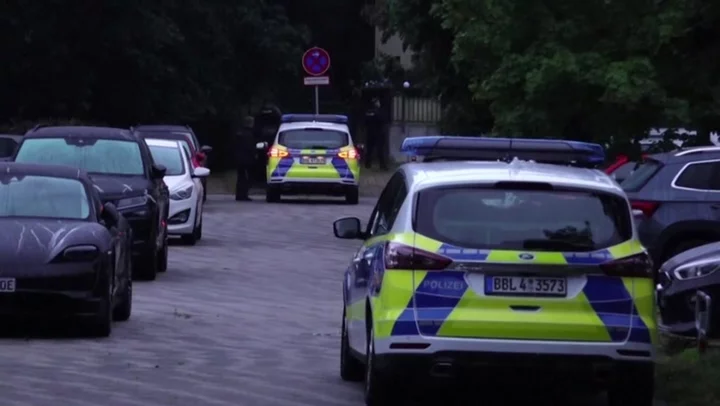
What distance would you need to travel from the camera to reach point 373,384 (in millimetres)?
11234

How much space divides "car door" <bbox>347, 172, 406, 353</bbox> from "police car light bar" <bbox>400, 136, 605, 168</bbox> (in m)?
1.45

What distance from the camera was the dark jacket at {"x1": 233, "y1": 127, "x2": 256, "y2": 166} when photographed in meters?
40.8

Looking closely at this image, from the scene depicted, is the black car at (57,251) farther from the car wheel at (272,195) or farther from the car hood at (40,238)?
the car wheel at (272,195)

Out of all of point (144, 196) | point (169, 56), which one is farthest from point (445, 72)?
point (144, 196)

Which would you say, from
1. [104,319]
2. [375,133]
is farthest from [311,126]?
[104,319]

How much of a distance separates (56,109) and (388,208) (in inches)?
1420

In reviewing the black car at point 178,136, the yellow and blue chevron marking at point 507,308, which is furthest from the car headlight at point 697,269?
the black car at point 178,136

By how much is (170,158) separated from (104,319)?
13655mm

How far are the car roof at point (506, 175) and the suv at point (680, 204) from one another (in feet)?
29.0

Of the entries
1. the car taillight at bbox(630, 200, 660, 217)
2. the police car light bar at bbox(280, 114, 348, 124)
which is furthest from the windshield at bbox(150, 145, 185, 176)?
the police car light bar at bbox(280, 114, 348, 124)

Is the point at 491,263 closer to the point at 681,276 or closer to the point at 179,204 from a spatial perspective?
the point at 681,276

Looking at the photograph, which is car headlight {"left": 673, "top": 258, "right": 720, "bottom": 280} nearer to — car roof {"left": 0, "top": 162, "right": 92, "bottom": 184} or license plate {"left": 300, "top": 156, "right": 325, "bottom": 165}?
car roof {"left": 0, "top": 162, "right": 92, "bottom": 184}

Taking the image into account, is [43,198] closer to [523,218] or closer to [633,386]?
[523,218]

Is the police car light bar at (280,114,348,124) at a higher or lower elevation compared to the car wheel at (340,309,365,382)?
lower
